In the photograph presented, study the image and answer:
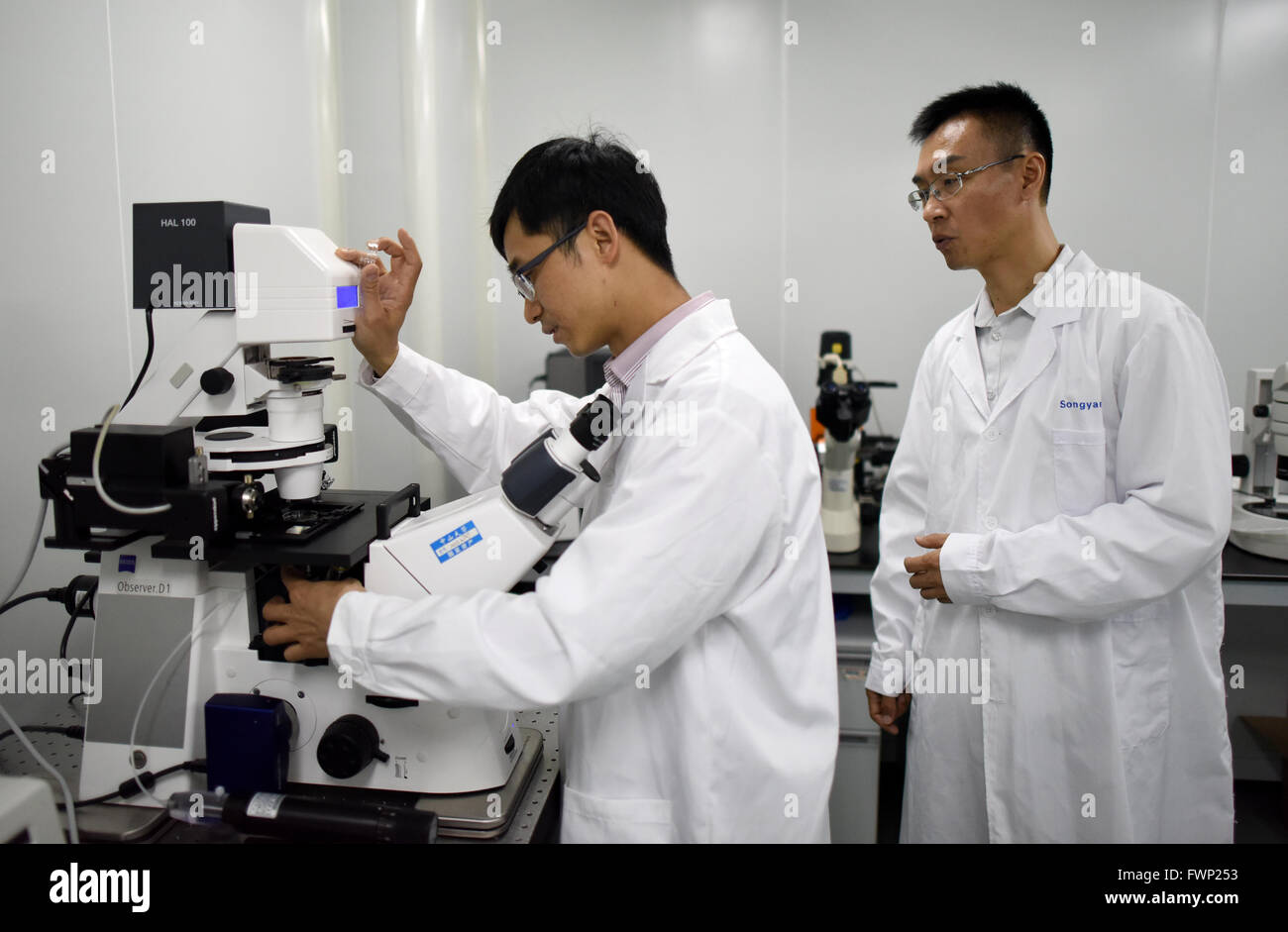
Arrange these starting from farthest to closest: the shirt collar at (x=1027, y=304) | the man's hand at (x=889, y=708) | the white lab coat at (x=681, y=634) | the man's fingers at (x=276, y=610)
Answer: the man's hand at (x=889, y=708) → the shirt collar at (x=1027, y=304) → the man's fingers at (x=276, y=610) → the white lab coat at (x=681, y=634)

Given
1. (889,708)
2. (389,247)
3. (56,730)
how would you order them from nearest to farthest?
(56,730), (389,247), (889,708)

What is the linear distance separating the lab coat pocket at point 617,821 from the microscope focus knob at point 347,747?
0.83 feet

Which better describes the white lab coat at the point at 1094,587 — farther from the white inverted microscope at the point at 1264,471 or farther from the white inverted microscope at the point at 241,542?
the white inverted microscope at the point at 241,542

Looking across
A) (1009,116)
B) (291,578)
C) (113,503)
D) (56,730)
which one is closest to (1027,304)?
(1009,116)

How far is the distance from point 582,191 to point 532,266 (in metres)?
0.11

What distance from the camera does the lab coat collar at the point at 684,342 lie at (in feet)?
3.49

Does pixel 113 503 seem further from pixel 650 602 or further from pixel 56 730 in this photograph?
pixel 650 602

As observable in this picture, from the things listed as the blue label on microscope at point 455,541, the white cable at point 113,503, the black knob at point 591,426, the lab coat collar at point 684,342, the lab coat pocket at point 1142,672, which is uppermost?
the lab coat collar at point 684,342

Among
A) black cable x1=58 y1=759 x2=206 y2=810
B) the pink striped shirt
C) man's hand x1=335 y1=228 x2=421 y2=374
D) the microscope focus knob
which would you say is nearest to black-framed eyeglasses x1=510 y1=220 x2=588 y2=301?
the pink striped shirt

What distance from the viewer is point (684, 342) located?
3.52ft

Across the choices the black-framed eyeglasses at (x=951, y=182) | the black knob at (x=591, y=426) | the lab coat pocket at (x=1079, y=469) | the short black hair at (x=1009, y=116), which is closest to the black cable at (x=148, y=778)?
the black knob at (x=591, y=426)

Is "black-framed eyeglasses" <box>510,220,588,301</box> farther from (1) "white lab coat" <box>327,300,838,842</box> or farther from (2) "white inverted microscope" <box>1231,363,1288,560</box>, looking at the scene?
(2) "white inverted microscope" <box>1231,363,1288,560</box>

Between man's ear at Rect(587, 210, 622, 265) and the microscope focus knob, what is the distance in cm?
63

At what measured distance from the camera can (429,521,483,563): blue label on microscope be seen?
98cm
